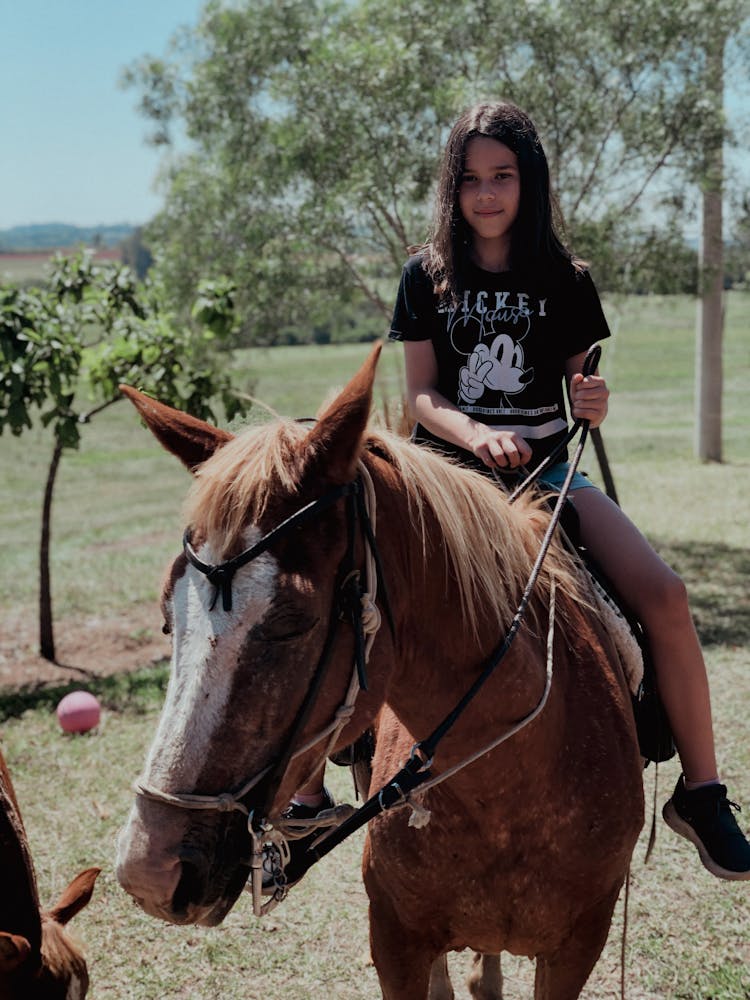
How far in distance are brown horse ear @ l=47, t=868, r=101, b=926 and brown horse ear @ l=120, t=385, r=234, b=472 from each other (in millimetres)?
1789

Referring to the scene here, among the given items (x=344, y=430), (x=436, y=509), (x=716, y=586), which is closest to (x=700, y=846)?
(x=436, y=509)

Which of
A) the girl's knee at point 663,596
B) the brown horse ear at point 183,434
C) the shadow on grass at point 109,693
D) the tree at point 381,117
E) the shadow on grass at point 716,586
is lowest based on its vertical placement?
the shadow on grass at point 109,693

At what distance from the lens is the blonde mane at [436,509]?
171 centimetres

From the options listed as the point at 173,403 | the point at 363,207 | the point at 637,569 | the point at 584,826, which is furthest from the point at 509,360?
the point at 363,207

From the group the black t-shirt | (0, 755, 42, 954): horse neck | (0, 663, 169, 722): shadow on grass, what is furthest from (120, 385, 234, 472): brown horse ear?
(0, 663, 169, 722): shadow on grass

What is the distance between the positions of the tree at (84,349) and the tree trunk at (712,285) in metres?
4.95

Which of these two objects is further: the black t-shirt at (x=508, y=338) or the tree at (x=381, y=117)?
the tree at (x=381, y=117)

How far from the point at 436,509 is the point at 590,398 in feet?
2.48

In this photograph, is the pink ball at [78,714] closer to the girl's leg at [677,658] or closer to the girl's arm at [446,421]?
the girl's arm at [446,421]

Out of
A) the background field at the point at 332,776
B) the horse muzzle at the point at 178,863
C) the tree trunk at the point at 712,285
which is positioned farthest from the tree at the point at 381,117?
Result: the horse muzzle at the point at 178,863

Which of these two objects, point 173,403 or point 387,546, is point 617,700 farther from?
point 173,403

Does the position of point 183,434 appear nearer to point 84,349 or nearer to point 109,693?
point 109,693

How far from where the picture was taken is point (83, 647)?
26.7 feet

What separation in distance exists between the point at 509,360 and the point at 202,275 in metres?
7.13
